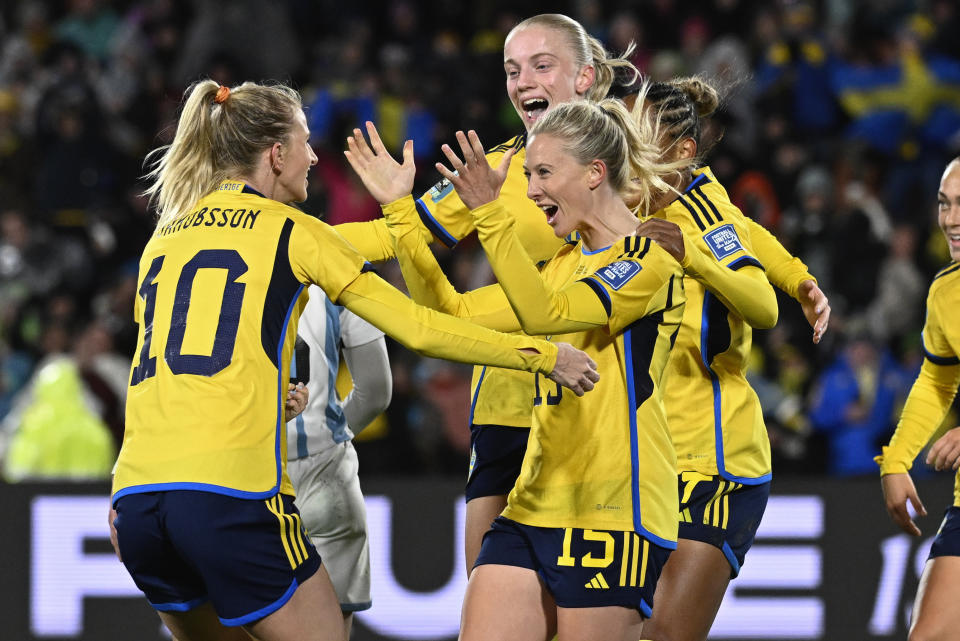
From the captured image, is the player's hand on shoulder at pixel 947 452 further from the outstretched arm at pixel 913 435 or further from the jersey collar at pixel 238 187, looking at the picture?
the jersey collar at pixel 238 187

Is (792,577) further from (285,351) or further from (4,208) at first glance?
(4,208)

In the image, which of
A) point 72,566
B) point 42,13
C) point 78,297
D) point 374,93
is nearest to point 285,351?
point 72,566

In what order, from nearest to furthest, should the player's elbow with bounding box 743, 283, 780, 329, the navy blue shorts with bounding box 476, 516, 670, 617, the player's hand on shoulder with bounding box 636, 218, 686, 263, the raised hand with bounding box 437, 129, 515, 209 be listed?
the navy blue shorts with bounding box 476, 516, 670, 617 < the raised hand with bounding box 437, 129, 515, 209 < the player's hand on shoulder with bounding box 636, 218, 686, 263 < the player's elbow with bounding box 743, 283, 780, 329

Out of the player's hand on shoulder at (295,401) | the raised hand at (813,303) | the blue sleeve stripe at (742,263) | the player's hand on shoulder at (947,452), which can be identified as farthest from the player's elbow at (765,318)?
the player's hand on shoulder at (295,401)

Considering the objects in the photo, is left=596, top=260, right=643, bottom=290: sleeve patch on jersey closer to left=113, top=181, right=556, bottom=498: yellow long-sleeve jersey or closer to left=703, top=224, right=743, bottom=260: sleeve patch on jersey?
left=113, top=181, right=556, bottom=498: yellow long-sleeve jersey

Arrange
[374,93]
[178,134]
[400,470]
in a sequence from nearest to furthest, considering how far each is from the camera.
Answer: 1. [178,134]
2. [400,470]
3. [374,93]

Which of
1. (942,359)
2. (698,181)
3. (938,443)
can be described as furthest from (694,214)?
(942,359)

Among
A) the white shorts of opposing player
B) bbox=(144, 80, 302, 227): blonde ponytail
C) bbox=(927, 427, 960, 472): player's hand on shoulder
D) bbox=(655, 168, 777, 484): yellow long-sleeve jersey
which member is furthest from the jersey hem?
bbox=(927, 427, 960, 472): player's hand on shoulder

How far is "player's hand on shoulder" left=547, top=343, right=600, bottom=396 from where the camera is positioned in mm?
3633

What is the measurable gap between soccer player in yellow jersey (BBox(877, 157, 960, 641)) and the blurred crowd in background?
13.7 ft

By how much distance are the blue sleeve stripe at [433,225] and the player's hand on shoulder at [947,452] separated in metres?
1.74

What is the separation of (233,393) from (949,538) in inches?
98.9

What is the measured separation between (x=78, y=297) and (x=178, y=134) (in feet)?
23.4

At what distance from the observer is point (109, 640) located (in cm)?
730
